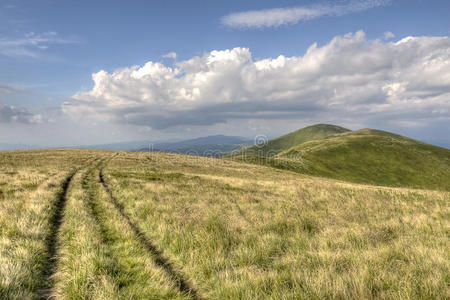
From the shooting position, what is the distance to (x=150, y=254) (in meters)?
6.61

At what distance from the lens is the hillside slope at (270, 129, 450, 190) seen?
9525cm

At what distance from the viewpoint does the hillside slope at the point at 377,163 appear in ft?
313

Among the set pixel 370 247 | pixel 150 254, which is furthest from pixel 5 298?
pixel 370 247

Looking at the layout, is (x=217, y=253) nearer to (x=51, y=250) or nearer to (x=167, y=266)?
(x=167, y=266)

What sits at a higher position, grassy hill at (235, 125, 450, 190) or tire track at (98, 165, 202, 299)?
tire track at (98, 165, 202, 299)

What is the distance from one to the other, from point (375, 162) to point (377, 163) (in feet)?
3.78

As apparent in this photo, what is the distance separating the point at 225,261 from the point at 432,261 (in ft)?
17.4

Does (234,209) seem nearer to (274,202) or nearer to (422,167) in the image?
(274,202)

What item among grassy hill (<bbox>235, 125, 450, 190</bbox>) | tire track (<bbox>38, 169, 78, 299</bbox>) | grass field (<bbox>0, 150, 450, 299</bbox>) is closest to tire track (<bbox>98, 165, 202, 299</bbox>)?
grass field (<bbox>0, 150, 450, 299</bbox>)

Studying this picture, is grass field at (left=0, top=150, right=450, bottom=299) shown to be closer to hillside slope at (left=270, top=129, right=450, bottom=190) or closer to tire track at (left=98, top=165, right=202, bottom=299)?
tire track at (left=98, top=165, right=202, bottom=299)

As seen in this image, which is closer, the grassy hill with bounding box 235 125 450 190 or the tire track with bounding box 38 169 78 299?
the tire track with bounding box 38 169 78 299

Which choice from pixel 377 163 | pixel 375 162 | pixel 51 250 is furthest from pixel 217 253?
pixel 375 162

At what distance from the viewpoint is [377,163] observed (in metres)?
114

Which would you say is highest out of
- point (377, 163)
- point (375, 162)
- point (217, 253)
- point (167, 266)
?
point (217, 253)
